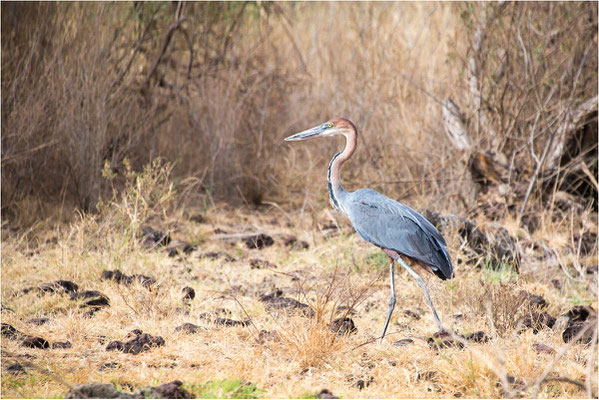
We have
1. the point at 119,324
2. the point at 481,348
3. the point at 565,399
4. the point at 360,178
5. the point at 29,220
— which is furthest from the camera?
the point at 360,178

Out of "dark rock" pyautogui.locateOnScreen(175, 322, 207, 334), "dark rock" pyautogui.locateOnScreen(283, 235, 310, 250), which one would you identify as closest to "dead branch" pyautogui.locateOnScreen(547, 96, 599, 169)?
"dark rock" pyautogui.locateOnScreen(283, 235, 310, 250)

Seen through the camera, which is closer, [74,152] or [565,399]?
[565,399]

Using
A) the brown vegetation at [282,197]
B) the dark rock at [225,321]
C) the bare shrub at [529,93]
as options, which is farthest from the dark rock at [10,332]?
the bare shrub at [529,93]

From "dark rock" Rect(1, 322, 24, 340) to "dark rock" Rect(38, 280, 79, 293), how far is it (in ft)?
2.08

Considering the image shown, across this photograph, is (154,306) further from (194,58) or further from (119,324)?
(194,58)

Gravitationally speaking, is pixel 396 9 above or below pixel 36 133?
above

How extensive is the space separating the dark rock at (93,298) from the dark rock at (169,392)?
61.9 inches

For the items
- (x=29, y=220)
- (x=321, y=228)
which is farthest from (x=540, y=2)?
(x=29, y=220)

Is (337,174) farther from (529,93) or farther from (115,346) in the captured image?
(529,93)

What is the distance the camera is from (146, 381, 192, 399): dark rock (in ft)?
9.93

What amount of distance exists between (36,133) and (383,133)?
11.9 ft

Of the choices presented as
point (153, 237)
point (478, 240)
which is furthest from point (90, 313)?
point (478, 240)

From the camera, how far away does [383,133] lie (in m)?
7.67

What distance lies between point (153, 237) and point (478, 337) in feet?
10.7
